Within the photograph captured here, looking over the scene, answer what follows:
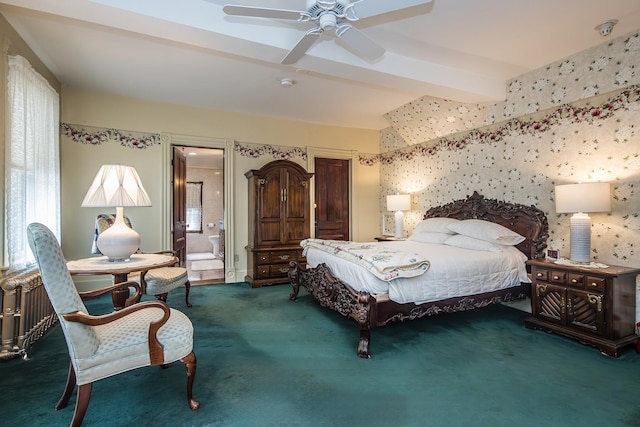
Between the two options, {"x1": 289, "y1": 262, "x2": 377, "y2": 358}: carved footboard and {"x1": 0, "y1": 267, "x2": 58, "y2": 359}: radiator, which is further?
{"x1": 289, "y1": 262, "x2": 377, "y2": 358}: carved footboard

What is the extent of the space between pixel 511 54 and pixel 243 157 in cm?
372

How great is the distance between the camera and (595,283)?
2650 mm

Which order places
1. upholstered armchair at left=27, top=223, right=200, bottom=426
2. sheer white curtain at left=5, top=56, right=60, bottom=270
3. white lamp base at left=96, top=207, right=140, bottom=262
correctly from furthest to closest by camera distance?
sheer white curtain at left=5, top=56, right=60, bottom=270
white lamp base at left=96, top=207, right=140, bottom=262
upholstered armchair at left=27, top=223, right=200, bottom=426

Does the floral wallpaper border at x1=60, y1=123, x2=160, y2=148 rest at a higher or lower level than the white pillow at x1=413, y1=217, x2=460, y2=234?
higher

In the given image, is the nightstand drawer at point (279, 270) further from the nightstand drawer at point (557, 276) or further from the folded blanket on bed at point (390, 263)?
the nightstand drawer at point (557, 276)

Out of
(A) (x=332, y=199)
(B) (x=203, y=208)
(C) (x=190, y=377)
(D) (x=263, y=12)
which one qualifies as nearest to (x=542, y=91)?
(D) (x=263, y=12)

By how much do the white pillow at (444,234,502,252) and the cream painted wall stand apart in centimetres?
276

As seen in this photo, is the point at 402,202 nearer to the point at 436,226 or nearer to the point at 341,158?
the point at 436,226

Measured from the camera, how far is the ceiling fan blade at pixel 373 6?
1.81 meters

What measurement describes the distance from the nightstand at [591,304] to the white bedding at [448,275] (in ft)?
1.06

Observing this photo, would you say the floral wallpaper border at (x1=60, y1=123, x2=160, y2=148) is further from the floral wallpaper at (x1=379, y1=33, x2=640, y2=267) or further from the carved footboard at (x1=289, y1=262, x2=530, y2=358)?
the floral wallpaper at (x1=379, y1=33, x2=640, y2=267)

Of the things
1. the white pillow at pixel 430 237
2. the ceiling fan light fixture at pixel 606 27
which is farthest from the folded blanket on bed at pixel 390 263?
the ceiling fan light fixture at pixel 606 27

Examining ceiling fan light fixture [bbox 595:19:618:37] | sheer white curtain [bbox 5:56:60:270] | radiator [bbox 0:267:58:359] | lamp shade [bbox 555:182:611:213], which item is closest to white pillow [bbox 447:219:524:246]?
lamp shade [bbox 555:182:611:213]

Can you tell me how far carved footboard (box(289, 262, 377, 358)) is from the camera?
101 inches
